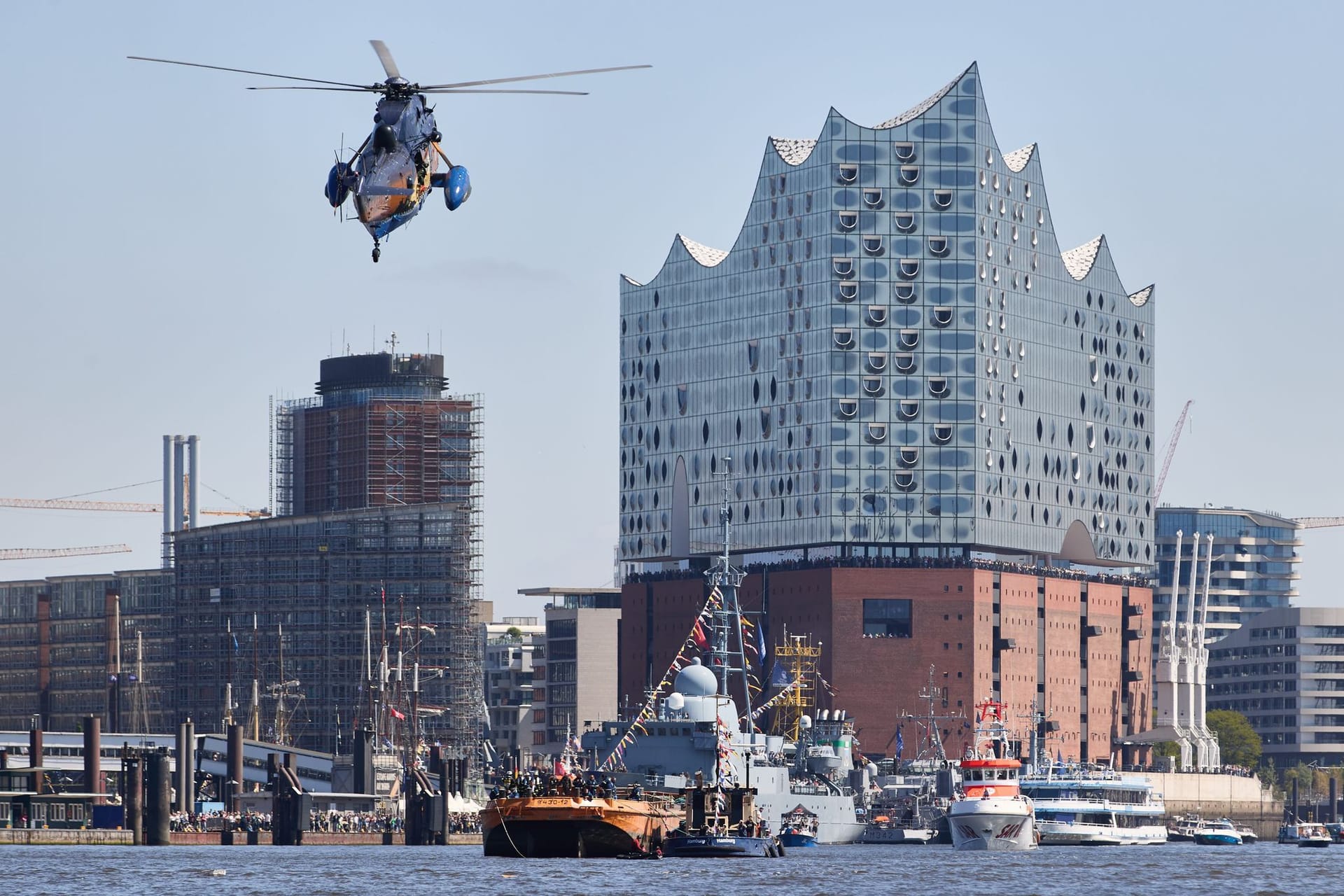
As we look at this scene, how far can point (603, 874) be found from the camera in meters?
120

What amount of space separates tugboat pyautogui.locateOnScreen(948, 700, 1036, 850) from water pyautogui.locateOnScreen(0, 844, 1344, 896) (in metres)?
5.10

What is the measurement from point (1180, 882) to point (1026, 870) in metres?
12.9

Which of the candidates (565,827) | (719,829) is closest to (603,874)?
(565,827)

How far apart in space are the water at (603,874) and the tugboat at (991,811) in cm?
510

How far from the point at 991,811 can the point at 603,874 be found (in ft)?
215

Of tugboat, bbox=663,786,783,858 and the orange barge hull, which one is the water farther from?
the orange barge hull

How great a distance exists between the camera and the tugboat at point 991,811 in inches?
7077

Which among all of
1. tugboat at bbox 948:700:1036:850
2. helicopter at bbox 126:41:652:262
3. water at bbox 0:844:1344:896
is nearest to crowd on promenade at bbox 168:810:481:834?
water at bbox 0:844:1344:896

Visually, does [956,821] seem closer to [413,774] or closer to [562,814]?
[413,774]

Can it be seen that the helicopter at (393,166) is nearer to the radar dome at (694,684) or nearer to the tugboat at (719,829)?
the tugboat at (719,829)

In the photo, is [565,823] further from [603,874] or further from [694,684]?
[694,684]

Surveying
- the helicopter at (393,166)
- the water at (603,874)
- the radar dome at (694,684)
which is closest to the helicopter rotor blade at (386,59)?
the helicopter at (393,166)

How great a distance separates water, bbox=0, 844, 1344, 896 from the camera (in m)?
112

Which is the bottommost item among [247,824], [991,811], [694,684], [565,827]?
[247,824]
